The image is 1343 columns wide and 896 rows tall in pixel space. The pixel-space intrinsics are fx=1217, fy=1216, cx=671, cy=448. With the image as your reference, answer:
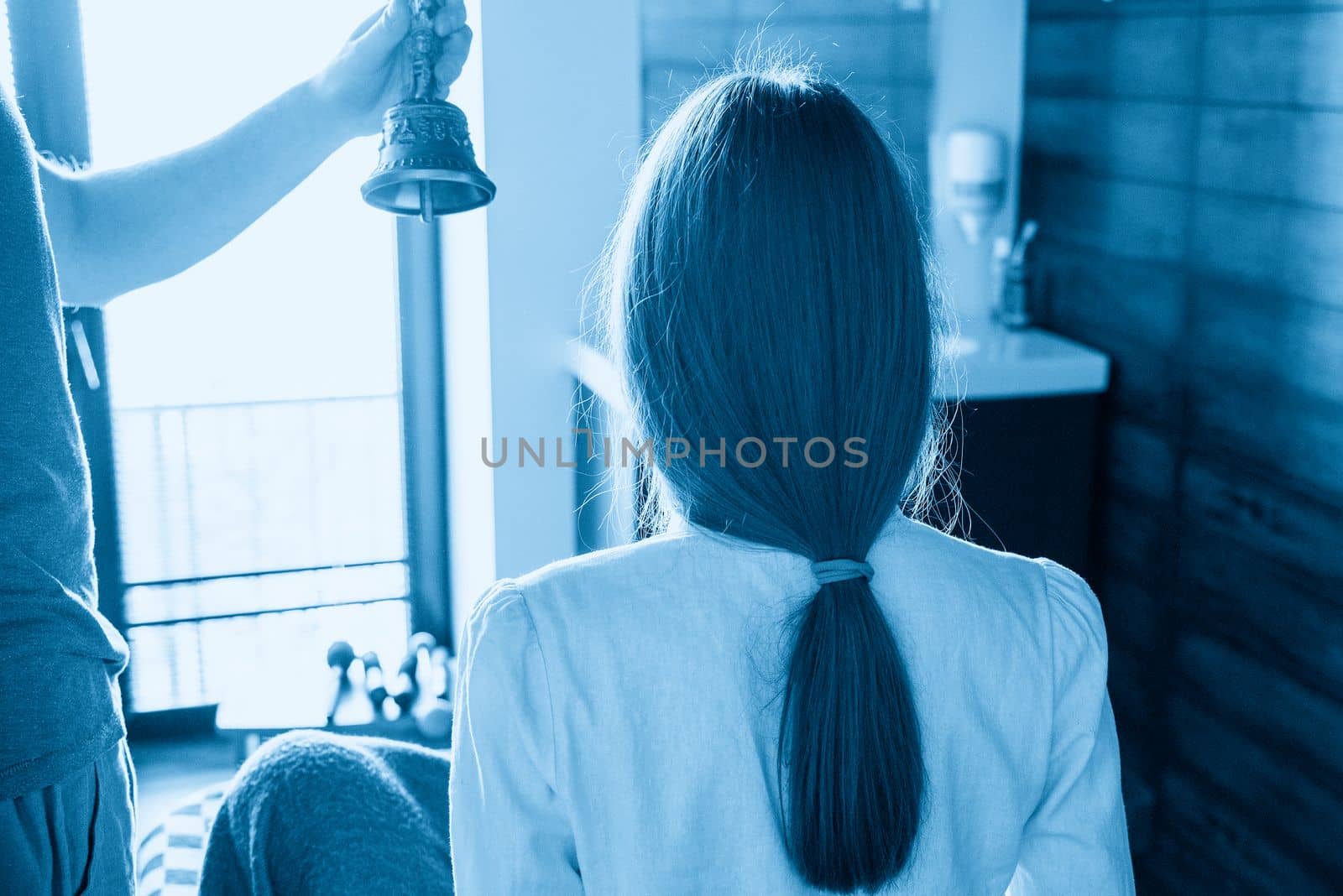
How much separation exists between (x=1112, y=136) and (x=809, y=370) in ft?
4.91

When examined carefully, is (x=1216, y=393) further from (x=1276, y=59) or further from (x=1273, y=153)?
(x=1276, y=59)

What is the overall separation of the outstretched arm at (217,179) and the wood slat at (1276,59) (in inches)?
43.1

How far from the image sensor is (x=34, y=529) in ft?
3.33

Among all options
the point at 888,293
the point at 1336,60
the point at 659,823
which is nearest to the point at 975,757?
the point at 659,823

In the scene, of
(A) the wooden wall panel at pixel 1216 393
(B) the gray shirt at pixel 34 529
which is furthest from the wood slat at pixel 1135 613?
(B) the gray shirt at pixel 34 529

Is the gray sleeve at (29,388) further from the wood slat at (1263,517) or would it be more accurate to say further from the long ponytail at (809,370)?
the wood slat at (1263,517)

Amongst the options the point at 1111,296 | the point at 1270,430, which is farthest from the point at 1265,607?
the point at 1111,296

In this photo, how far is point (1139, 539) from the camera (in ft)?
6.68

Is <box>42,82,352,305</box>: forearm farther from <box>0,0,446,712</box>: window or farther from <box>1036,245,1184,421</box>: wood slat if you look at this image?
<box>1036,245,1184,421</box>: wood slat

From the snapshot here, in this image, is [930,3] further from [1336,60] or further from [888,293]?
[888,293]

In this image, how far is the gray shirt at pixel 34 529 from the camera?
3.27 feet

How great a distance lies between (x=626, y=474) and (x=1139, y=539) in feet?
2.84

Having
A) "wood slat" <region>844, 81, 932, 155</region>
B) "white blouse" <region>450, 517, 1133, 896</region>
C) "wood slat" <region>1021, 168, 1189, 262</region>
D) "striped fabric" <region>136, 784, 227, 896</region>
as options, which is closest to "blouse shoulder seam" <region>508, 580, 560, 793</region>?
"white blouse" <region>450, 517, 1133, 896</region>

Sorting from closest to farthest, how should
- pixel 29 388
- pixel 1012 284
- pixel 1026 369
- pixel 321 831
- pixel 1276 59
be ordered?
1. pixel 29 388
2. pixel 321 831
3. pixel 1276 59
4. pixel 1026 369
5. pixel 1012 284
